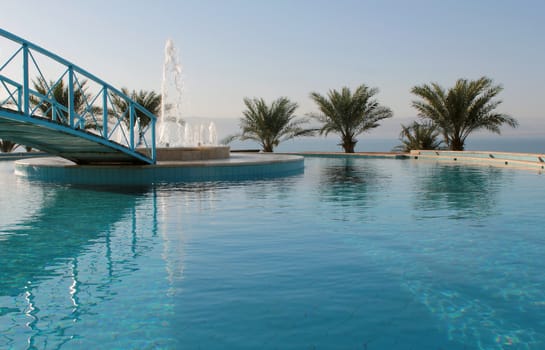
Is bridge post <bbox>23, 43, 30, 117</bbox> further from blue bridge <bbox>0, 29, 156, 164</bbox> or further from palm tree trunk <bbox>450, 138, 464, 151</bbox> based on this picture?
palm tree trunk <bbox>450, 138, 464, 151</bbox>

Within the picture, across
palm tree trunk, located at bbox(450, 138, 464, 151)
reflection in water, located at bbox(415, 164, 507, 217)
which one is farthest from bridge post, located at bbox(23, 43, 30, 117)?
palm tree trunk, located at bbox(450, 138, 464, 151)

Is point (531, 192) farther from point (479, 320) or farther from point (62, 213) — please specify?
point (62, 213)

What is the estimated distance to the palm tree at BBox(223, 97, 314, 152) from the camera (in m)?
31.8

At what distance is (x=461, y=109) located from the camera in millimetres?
27141

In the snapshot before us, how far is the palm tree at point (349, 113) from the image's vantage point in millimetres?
30516

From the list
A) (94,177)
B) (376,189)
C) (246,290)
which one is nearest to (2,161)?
(94,177)

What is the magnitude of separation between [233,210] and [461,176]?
9889 millimetres

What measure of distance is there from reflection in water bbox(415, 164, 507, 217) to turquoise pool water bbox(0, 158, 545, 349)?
145 mm

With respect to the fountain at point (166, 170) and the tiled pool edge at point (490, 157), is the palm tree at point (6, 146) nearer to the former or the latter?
the fountain at point (166, 170)

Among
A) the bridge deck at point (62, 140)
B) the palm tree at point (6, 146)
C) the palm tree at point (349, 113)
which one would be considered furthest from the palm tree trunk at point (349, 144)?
the palm tree at point (6, 146)

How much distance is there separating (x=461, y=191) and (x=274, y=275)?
28.2ft

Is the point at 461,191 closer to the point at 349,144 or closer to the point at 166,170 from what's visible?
the point at 166,170

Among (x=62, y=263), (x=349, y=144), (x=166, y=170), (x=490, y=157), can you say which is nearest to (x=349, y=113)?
(x=349, y=144)

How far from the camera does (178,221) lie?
8.45 meters
